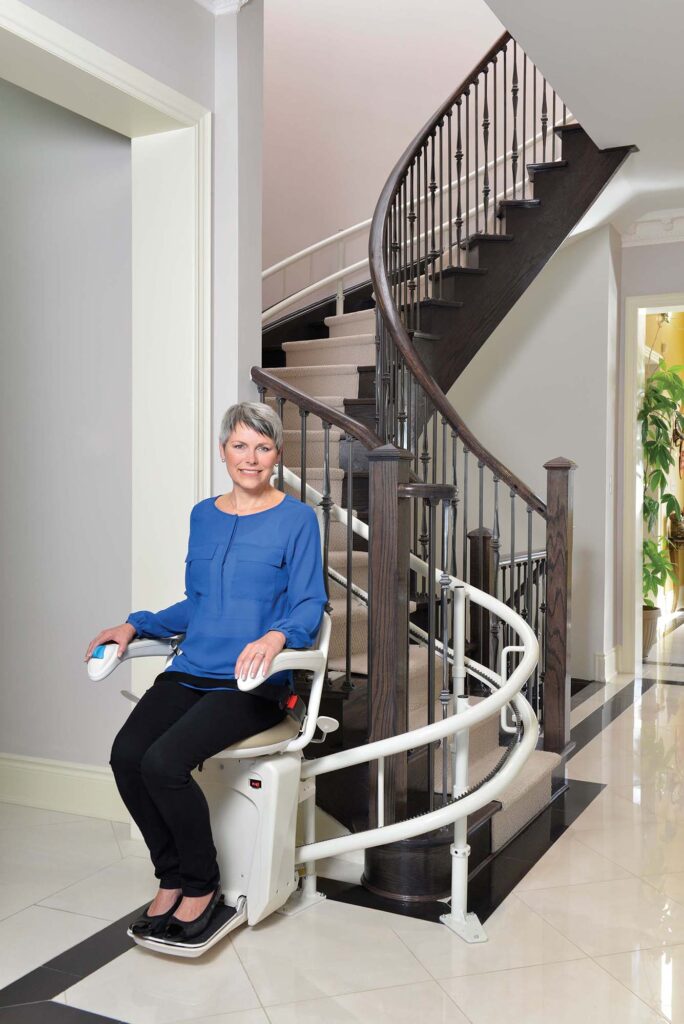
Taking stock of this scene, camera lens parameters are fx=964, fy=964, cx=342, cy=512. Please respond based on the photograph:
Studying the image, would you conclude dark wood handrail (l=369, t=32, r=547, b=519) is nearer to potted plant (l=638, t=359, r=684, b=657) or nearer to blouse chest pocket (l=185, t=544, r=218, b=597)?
blouse chest pocket (l=185, t=544, r=218, b=597)

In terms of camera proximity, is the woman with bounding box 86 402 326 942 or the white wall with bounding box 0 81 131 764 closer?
the woman with bounding box 86 402 326 942

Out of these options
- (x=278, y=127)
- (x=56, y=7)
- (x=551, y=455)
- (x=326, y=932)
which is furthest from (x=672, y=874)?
(x=278, y=127)

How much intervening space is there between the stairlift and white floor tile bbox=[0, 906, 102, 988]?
0.27 m

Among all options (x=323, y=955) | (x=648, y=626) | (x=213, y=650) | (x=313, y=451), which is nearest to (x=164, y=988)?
(x=323, y=955)

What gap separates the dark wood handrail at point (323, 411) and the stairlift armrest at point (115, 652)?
91 cm

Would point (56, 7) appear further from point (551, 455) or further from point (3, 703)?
point (551, 455)

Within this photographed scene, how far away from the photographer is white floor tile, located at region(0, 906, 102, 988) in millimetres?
2506

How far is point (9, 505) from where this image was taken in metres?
3.86

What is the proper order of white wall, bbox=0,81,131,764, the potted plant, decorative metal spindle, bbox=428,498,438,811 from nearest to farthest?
decorative metal spindle, bbox=428,498,438,811 < white wall, bbox=0,81,131,764 < the potted plant

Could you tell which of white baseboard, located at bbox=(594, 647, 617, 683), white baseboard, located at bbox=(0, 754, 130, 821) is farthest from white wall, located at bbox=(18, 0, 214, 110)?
white baseboard, located at bbox=(594, 647, 617, 683)

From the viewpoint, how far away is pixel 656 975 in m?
2.50

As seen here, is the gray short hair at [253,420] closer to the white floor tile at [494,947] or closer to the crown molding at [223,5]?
the white floor tile at [494,947]

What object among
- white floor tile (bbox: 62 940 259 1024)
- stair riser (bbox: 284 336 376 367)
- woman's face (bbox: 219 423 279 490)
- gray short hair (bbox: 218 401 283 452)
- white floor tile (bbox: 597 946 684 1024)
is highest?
stair riser (bbox: 284 336 376 367)

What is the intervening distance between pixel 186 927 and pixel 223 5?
2.95 meters
